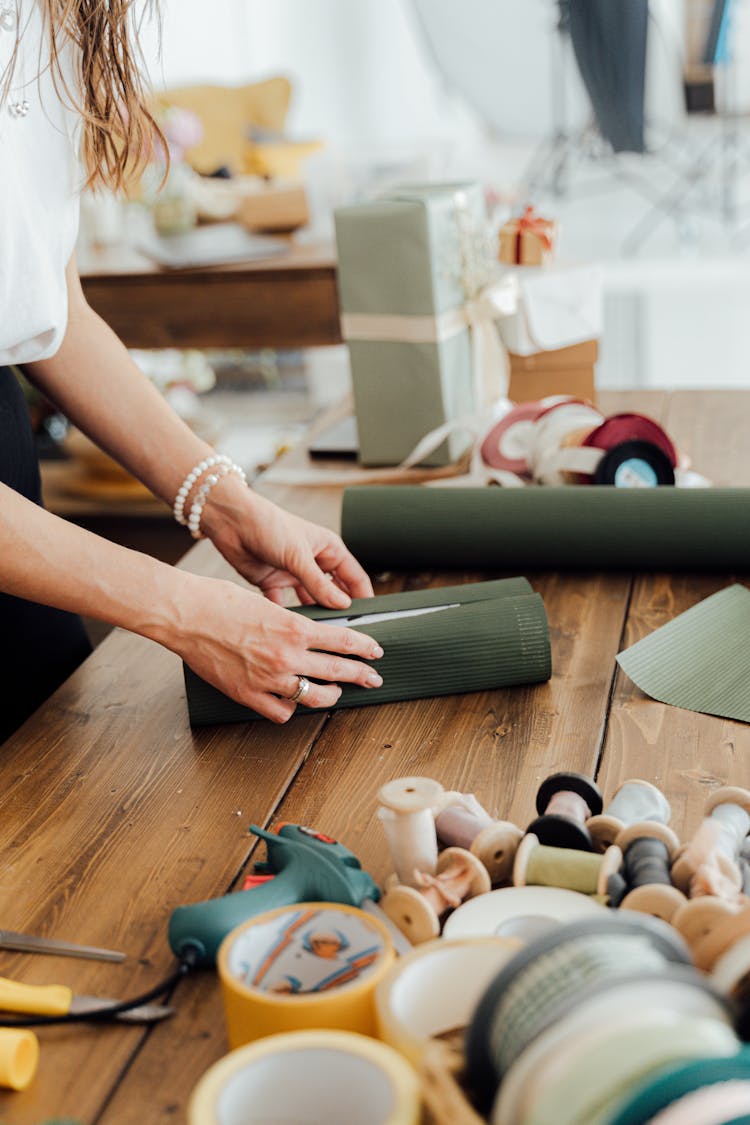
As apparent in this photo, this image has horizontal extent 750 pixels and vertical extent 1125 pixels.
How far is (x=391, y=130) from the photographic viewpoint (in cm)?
676

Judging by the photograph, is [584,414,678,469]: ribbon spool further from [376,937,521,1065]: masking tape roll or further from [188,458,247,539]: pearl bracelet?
[376,937,521,1065]: masking tape roll

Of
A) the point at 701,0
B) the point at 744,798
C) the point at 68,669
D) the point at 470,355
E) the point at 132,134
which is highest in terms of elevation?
the point at 701,0

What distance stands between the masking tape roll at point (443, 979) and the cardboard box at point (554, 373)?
1.04m

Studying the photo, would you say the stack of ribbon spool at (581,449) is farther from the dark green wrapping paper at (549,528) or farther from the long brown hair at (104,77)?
the long brown hair at (104,77)

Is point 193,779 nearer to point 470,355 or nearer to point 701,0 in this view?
point 470,355

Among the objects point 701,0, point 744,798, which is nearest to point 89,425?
point 744,798

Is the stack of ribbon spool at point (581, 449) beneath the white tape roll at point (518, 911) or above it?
above

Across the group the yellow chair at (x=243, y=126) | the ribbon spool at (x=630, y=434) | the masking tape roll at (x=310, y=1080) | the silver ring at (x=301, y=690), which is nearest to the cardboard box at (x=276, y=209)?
the ribbon spool at (x=630, y=434)

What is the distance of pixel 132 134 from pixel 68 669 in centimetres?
56

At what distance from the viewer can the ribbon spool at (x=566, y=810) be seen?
0.67 metres

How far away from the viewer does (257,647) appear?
2.89ft

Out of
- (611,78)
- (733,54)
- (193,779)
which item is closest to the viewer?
(193,779)

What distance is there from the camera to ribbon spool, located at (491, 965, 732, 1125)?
15.6 inches

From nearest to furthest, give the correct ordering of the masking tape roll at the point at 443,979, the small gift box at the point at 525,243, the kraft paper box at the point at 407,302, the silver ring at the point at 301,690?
1. the masking tape roll at the point at 443,979
2. the silver ring at the point at 301,690
3. the kraft paper box at the point at 407,302
4. the small gift box at the point at 525,243
